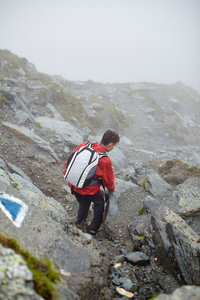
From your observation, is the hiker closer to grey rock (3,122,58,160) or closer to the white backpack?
the white backpack

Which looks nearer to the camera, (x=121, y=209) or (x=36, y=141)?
(x=121, y=209)

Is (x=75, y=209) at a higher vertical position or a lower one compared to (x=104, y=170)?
lower

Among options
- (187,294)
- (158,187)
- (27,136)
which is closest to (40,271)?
(187,294)

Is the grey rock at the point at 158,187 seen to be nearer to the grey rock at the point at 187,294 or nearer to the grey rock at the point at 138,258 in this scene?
the grey rock at the point at 138,258

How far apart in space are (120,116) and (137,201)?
18.5m

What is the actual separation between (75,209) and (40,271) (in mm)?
5277

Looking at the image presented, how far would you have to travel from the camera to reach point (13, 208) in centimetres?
337

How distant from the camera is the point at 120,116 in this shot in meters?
24.7

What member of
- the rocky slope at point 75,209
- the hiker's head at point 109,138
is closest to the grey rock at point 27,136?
the rocky slope at point 75,209

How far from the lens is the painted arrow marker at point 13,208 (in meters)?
3.19

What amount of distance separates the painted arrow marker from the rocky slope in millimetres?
70

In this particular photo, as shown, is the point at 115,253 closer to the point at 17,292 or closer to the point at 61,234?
the point at 61,234

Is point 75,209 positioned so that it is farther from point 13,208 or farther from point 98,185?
point 13,208

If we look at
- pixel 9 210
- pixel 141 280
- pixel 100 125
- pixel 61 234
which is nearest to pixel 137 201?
pixel 141 280
